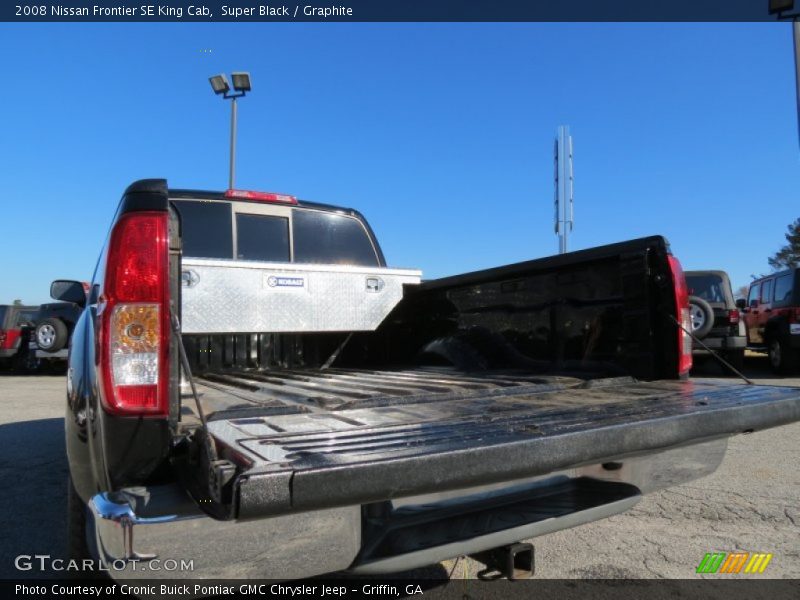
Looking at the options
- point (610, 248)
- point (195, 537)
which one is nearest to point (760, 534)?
point (610, 248)

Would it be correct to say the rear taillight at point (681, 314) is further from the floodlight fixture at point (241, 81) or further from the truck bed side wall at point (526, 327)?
the floodlight fixture at point (241, 81)

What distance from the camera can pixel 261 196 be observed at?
4984mm

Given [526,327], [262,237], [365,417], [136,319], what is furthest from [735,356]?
[136,319]

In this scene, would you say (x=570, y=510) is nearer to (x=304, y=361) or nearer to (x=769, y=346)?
(x=304, y=361)

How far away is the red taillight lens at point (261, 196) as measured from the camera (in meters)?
4.89

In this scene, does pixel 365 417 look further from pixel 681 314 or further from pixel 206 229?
pixel 206 229

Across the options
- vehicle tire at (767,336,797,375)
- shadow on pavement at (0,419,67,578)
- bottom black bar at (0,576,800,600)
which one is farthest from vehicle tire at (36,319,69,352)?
vehicle tire at (767,336,797,375)

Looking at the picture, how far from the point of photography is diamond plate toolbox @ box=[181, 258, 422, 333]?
368 centimetres

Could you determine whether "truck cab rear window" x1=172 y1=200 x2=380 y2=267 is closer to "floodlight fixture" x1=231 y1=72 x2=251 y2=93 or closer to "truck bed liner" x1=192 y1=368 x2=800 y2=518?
"truck bed liner" x1=192 y1=368 x2=800 y2=518

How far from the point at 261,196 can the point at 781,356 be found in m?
10.1

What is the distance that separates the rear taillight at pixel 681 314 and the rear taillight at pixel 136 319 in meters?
2.29

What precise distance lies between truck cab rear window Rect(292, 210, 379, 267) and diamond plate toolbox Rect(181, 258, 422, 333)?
0.96 metres
